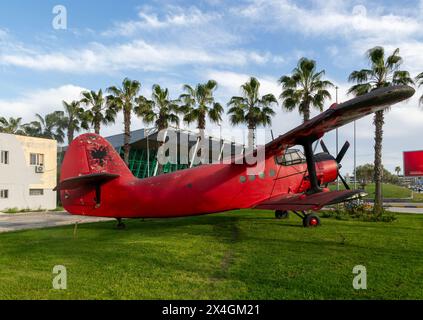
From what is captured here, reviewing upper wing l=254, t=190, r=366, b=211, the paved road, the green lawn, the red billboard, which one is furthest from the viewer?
the red billboard

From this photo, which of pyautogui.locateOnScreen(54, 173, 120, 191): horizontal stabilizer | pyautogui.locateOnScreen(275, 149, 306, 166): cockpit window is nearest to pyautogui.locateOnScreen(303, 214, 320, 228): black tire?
pyautogui.locateOnScreen(275, 149, 306, 166): cockpit window

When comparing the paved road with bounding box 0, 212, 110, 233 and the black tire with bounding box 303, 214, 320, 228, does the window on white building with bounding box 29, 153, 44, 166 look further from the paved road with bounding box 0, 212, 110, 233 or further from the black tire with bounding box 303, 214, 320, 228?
the black tire with bounding box 303, 214, 320, 228

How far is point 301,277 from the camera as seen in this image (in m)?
6.66

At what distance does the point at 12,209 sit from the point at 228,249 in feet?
97.3

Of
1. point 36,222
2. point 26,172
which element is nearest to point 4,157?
point 26,172

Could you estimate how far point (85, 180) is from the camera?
39.5 ft

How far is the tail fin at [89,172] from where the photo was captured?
12844mm

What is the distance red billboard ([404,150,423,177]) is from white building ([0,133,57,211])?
201ft

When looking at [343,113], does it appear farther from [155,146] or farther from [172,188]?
[155,146]

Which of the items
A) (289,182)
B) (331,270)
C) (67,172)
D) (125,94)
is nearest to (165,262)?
(331,270)

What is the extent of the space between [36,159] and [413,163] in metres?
63.7

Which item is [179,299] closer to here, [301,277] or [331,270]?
[301,277]

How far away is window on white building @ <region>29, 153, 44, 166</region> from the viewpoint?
111 ft

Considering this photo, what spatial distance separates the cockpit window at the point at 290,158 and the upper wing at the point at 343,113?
204cm
